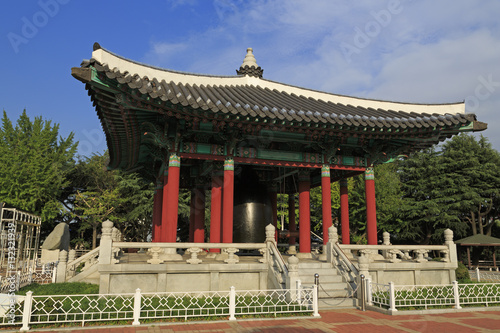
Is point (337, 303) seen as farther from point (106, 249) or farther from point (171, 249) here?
point (106, 249)

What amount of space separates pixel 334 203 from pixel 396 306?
2806cm

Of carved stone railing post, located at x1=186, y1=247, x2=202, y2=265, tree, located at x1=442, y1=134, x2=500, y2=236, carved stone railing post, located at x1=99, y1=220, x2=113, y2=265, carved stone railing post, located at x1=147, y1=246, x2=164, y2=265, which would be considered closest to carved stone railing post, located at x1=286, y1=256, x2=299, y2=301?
carved stone railing post, located at x1=186, y1=247, x2=202, y2=265

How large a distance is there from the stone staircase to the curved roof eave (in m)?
8.69

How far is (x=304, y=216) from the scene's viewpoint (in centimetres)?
1600

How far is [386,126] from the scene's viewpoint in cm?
1442

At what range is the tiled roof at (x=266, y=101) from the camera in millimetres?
11866

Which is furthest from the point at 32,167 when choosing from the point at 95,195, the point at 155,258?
the point at 155,258

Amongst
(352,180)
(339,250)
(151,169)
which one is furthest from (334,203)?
(339,250)

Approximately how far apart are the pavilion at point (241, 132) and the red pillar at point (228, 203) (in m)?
0.04

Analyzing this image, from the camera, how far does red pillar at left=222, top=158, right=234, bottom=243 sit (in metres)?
13.6

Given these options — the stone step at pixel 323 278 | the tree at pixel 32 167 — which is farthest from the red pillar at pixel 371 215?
the tree at pixel 32 167

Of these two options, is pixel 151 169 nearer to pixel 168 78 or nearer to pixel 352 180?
pixel 168 78

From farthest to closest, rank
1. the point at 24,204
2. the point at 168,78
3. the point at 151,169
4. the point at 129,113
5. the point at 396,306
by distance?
the point at 24,204, the point at 151,169, the point at 168,78, the point at 129,113, the point at 396,306

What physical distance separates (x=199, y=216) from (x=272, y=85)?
7.65 metres
